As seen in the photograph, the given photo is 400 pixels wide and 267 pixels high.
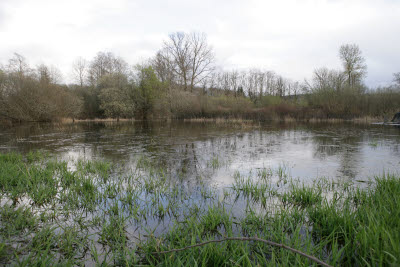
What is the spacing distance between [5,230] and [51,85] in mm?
26161

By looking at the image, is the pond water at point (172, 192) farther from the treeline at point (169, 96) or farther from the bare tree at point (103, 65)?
the bare tree at point (103, 65)

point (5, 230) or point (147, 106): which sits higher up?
point (147, 106)

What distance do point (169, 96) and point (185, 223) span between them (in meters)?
29.0

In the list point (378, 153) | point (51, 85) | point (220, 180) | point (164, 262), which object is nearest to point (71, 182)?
point (220, 180)

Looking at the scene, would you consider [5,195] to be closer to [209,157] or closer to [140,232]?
[140,232]

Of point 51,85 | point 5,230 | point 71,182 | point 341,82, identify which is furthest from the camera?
point 341,82

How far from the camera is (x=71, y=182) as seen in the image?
4602 millimetres

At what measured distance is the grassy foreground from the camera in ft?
6.77

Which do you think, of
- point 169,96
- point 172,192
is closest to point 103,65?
point 169,96

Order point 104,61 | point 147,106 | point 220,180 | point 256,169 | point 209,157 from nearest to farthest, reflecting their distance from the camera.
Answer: point 220,180
point 256,169
point 209,157
point 147,106
point 104,61

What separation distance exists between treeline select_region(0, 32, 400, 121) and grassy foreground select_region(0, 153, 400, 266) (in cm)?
2328

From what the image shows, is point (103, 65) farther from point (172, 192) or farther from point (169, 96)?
point (172, 192)

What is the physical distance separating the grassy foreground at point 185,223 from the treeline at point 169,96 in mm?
23275

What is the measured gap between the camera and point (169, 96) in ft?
102
